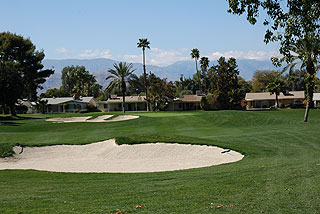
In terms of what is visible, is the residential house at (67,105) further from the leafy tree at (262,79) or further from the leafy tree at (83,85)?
the leafy tree at (262,79)

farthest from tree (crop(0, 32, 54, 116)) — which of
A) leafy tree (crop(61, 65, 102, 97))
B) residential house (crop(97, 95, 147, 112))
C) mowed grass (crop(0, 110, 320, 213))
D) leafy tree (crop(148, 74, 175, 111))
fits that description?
mowed grass (crop(0, 110, 320, 213))

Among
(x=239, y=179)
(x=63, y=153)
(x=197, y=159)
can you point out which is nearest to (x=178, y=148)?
(x=197, y=159)

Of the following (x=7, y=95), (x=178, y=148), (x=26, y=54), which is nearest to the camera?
(x=178, y=148)

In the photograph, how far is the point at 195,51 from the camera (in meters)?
105

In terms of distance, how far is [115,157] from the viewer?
2075 centimetres

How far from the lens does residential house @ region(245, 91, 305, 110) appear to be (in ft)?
300

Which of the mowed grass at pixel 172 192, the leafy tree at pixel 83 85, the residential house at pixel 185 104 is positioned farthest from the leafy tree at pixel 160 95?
the mowed grass at pixel 172 192

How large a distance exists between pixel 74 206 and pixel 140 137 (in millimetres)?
15774

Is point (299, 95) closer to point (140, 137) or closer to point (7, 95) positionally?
point (7, 95)

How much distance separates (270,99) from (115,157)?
254 ft

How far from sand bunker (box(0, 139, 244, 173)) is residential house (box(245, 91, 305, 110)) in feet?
239

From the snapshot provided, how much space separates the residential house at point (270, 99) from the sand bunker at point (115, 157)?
72.9 m

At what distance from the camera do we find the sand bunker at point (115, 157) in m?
17.7

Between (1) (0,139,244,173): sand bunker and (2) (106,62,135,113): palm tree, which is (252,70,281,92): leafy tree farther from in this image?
(1) (0,139,244,173): sand bunker
